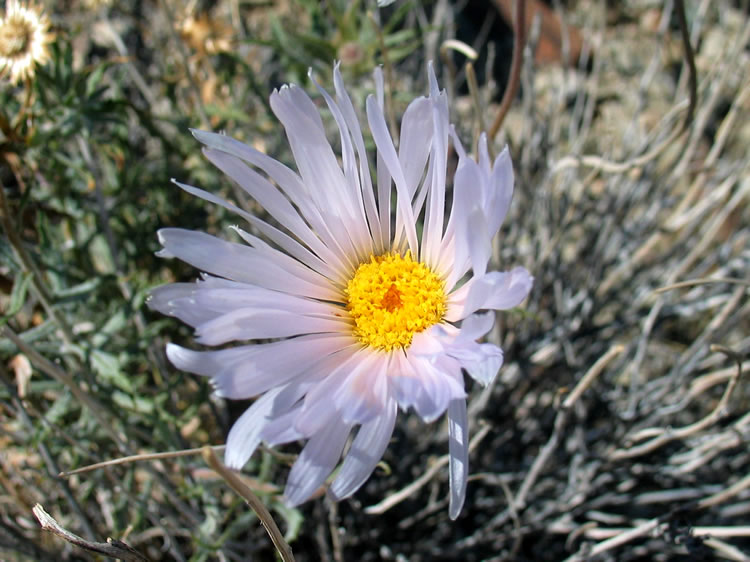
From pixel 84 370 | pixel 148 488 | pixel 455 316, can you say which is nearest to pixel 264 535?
pixel 148 488

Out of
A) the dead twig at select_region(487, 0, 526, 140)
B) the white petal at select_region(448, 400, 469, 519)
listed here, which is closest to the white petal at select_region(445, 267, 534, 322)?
the white petal at select_region(448, 400, 469, 519)

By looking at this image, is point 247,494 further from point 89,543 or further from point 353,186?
point 353,186

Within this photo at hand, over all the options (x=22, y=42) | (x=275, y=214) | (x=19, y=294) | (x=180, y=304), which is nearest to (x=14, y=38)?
(x=22, y=42)

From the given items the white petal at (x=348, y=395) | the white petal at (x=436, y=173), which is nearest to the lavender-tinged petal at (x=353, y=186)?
the white petal at (x=436, y=173)

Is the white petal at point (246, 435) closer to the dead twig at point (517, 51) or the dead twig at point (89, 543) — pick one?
the dead twig at point (89, 543)

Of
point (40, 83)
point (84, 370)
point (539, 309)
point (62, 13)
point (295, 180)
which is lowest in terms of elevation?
point (84, 370)

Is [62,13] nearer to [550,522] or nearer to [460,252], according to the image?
[460,252]

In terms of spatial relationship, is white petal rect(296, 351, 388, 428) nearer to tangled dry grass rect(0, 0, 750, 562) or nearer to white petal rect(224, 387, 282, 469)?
white petal rect(224, 387, 282, 469)
